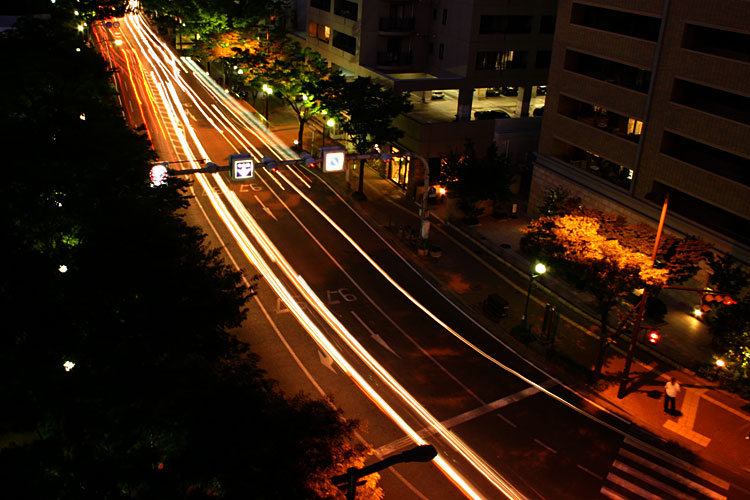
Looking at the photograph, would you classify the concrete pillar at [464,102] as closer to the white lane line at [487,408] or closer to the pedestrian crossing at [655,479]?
the white lane line at [487,408]

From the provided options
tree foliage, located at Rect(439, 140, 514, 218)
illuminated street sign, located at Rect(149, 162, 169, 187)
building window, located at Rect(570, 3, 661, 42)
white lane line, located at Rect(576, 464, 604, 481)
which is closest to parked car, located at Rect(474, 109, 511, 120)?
tree foliage, located at Rect(439, 140, 514, 218)

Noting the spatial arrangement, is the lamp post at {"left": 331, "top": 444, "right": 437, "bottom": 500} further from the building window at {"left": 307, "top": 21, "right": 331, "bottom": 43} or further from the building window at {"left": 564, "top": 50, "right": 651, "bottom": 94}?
the building window at {"left": 307, "top": 21, "right": 331, "bottom": 43}

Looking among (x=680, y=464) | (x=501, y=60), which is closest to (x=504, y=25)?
(x=501, y=60)

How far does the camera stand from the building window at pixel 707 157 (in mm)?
35531

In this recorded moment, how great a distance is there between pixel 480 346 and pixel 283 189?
80.7 feet

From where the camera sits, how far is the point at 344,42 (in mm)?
67562

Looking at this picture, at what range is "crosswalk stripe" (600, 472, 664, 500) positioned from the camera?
23.6 m

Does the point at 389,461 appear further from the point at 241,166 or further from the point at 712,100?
the point at 712,100

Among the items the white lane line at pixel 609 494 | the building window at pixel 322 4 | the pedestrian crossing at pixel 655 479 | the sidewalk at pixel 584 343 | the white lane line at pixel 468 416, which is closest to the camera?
the white lane line at pixel 609 494

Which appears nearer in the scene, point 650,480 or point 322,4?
point 650,480

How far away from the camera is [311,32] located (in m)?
77.0

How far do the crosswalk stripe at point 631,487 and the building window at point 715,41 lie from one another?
908 inches

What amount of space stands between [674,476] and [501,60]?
148 feet

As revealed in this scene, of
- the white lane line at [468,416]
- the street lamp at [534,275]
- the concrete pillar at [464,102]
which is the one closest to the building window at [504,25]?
the concrete pillar at [464,102]
